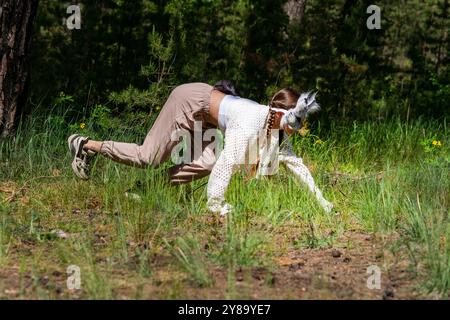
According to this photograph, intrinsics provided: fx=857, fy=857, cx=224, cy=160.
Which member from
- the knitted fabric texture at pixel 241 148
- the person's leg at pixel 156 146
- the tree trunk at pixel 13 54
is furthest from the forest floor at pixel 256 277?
the tree trunk at pixel 13 54

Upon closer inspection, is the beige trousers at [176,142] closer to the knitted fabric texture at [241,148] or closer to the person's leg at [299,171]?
the knitted fabric texture at [241,148]

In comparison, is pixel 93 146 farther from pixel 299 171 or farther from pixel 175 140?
pixel 299 171

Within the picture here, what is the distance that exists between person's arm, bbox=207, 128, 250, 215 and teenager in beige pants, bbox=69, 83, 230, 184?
342 mm

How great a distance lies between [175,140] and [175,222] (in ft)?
2.47

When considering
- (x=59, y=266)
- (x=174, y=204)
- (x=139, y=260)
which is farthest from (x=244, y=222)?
(x=59, y=266)

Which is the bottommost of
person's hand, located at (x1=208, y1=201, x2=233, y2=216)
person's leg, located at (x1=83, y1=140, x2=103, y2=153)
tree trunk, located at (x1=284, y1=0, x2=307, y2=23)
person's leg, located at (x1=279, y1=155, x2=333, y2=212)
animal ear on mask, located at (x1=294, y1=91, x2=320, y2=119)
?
person's hand, located at (x1=208, y1=201, x2=233, y2=216)

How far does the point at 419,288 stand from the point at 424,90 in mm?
7046

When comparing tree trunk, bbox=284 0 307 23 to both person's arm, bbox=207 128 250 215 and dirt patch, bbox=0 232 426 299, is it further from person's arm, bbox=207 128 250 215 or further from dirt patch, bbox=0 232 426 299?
dirt patch, bbox=0 232 426 299

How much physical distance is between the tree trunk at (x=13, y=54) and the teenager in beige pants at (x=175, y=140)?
1402 millimetres

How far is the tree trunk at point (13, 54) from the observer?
6824mm

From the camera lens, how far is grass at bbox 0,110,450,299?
13.8ft

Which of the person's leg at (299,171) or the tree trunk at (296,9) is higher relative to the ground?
the tree trunk at (296,9)

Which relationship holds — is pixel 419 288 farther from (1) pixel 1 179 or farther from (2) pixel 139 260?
(1) pixel 1 179

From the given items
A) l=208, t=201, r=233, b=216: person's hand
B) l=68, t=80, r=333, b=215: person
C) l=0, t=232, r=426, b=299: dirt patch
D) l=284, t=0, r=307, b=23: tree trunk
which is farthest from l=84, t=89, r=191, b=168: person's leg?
l=284, t=0, r=307, b=23: tree trunk
